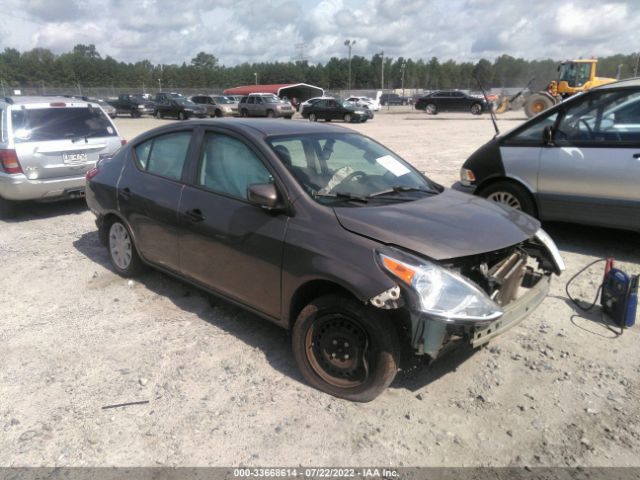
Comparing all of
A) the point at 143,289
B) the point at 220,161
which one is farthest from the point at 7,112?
the point at 220,161

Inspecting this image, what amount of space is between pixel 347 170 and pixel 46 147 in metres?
5.38

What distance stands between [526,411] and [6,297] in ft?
15.2

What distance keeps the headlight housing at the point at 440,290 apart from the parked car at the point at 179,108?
3430cm

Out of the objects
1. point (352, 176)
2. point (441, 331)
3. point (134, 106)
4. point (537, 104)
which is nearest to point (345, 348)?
point (441, 331)

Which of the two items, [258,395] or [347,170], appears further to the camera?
[347,170]

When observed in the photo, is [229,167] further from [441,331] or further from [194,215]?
[441,331]

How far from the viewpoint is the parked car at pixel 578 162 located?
5.29m

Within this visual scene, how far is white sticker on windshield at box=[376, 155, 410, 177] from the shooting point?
4090 mm

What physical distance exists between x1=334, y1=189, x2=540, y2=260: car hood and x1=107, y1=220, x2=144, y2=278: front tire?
2.60 metres

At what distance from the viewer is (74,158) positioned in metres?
7.36

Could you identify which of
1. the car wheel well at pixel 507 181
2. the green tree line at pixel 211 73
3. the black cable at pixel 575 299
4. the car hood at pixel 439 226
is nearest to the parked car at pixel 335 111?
the car wheel well at pixel 507 181

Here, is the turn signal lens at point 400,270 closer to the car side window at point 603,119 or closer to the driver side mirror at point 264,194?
the driver side mirror at point 264,194

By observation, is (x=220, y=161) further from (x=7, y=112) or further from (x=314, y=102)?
(x=314, y=102)

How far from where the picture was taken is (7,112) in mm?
7043
